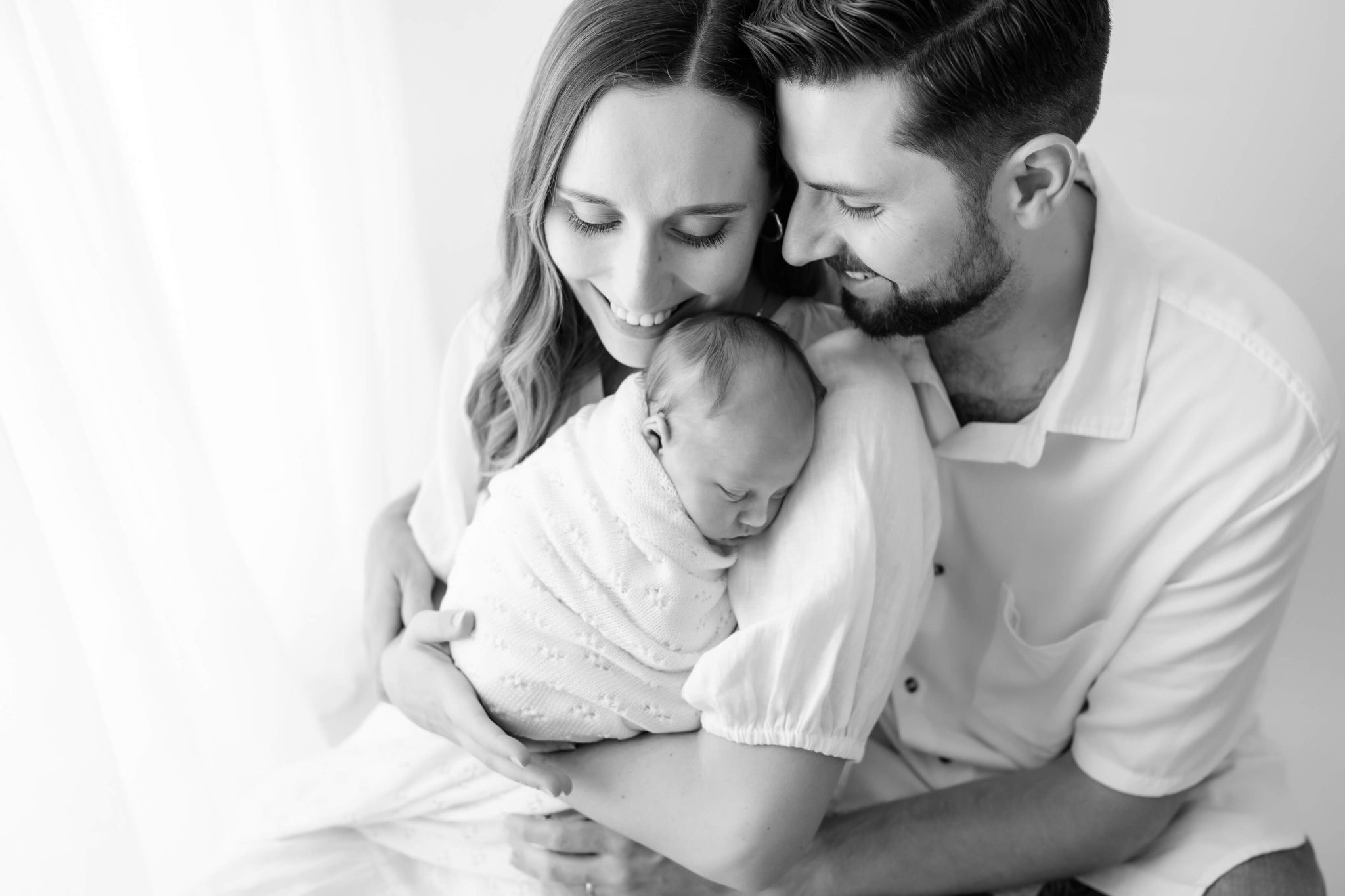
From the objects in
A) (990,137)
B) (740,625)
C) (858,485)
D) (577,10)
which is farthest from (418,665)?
(990,137)

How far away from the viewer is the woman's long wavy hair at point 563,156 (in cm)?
165

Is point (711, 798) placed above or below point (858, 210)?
below

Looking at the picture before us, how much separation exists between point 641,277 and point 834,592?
1.79 ft

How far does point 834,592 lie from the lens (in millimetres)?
1557

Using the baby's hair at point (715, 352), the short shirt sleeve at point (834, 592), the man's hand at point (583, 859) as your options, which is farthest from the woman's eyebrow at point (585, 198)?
the man's hand at point (583, 859)

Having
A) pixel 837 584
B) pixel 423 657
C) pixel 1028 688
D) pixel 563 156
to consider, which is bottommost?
pixel 1028 688

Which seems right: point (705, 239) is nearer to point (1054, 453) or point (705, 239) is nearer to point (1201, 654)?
point (1054, 453)

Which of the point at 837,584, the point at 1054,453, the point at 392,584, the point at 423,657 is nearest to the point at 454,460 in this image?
the point at 392,584

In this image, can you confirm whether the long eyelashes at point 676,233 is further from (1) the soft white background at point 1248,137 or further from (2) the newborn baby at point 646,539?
(1) the soft white background at point 1248,137

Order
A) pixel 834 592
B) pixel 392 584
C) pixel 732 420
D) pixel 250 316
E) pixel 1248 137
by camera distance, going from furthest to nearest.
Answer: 1. pixel 250 316
2. pixel 1248 137
3. pixel 392 584
4. pixel 732 420
5. pixel 834 592

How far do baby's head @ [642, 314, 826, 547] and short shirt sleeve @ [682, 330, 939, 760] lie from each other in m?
0.05

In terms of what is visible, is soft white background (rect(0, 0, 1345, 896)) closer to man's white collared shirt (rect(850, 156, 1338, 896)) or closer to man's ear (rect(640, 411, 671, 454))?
man's white collared shirt (rect(850, 156, 1338, 896))

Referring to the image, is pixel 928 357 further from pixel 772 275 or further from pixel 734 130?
pixel 734 130

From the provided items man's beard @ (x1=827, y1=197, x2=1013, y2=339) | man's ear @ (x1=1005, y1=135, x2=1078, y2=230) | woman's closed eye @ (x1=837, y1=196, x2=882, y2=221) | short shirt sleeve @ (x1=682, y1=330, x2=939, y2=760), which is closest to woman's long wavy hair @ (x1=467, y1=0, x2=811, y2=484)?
woman's closed eye @ (x1=837, y1=196, x2=882, y2=221)
